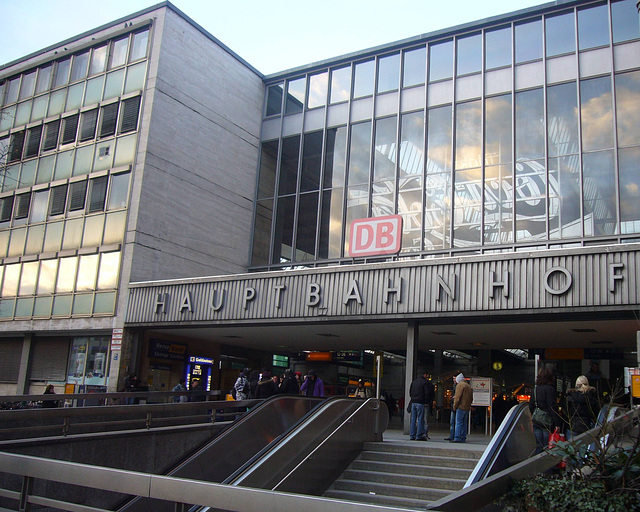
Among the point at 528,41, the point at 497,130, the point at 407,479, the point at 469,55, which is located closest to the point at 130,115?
the point at 469,55

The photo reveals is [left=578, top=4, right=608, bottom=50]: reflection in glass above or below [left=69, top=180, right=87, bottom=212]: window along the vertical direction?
above

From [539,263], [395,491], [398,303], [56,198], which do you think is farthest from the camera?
[56,198]

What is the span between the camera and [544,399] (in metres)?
9.92

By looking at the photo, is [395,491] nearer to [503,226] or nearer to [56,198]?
[503,226]

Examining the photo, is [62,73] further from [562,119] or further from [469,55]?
[562,119]

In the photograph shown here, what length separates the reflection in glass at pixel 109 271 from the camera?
22.5 m

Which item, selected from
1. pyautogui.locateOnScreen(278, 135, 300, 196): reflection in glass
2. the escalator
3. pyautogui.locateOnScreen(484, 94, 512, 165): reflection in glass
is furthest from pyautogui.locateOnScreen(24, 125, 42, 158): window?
the escalator

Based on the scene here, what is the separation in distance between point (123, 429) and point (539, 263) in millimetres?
10200

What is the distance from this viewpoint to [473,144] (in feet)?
73.7

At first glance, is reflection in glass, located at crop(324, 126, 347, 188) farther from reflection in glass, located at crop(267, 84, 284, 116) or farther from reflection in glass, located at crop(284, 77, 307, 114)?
reflection in glass, located at crop(267, 84, 284, 116)

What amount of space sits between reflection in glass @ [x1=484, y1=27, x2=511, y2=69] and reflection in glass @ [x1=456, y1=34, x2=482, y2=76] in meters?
0.29

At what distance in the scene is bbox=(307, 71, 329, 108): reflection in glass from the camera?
26594 millimetres

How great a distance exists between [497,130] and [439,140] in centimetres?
213

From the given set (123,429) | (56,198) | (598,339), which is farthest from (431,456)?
(56,198)
